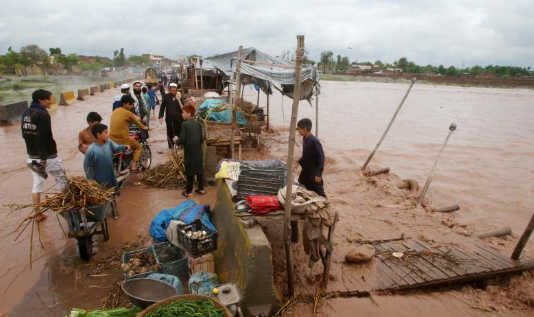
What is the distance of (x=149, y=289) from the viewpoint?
3.08m

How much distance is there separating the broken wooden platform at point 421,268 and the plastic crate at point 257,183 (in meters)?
1.52

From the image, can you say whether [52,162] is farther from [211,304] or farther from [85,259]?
[211,304]

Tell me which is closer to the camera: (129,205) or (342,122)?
(129,205)

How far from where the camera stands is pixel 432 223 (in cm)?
628

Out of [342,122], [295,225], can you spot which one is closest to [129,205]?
[295,225]

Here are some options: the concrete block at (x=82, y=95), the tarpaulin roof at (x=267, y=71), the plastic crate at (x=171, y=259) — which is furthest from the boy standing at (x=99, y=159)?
the concrete block at (x=82, y=95)

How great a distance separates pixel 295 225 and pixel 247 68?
4905 millimetres

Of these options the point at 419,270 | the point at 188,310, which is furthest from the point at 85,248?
the point at 419,270

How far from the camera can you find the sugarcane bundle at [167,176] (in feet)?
23.4

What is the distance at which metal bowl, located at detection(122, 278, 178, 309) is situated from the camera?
301 cm

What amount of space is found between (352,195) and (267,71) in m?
3.95

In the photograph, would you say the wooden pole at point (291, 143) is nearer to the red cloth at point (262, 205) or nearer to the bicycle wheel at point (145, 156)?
the red cloth at point (262, 205)

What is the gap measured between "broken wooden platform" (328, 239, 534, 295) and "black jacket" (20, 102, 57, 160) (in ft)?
15.2

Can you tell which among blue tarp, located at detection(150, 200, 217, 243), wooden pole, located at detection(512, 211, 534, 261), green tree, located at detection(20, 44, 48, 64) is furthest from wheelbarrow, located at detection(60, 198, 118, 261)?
green tree, located at detection(20, 44, 48, 64)
